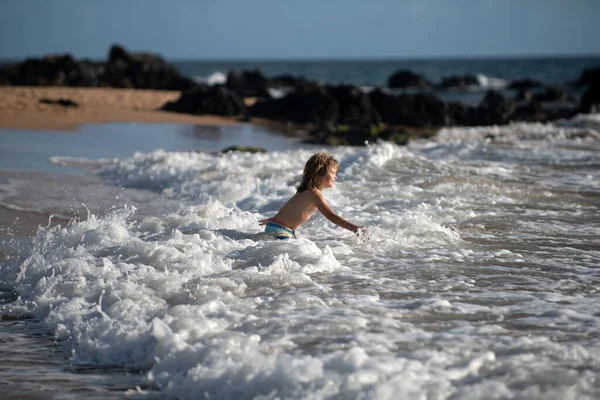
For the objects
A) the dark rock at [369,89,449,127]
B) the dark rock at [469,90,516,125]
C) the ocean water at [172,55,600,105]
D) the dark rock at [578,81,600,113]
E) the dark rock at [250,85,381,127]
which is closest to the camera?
the dark rock at [250,85,381,127]

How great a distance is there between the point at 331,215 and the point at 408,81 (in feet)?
180

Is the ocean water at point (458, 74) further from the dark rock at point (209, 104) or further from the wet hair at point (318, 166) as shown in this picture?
the wet hair at point (318, 166)

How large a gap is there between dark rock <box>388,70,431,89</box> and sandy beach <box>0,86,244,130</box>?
108 ft

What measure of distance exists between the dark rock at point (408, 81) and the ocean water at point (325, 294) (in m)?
50.4

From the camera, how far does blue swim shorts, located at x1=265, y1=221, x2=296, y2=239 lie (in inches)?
286

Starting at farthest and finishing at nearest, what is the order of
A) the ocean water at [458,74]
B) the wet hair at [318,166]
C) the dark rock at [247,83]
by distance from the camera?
the ocean water at [458,74] < the dark rock at [247,83] < the wet hair at [318,166]

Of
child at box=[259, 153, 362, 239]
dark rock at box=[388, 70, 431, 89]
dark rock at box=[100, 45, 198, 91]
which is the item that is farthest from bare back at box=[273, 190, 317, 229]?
dark rock at box=[388, 70, 431, 89]

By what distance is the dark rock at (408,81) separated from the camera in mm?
60119

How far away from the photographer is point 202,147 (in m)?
16.5

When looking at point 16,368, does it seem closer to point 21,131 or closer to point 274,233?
point 274,233

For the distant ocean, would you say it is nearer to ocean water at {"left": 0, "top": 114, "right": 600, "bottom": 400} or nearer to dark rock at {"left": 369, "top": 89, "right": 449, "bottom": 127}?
ocean water at {"left": 0, "top": 114, "right": 600, "bottom": 400}

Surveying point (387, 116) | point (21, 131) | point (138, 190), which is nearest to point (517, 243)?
point (138, 190)

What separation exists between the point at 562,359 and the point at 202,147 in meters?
12.7

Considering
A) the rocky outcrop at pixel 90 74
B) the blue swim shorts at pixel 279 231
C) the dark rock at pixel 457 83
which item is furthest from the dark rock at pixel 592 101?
the dark rock at pixel 457 83
